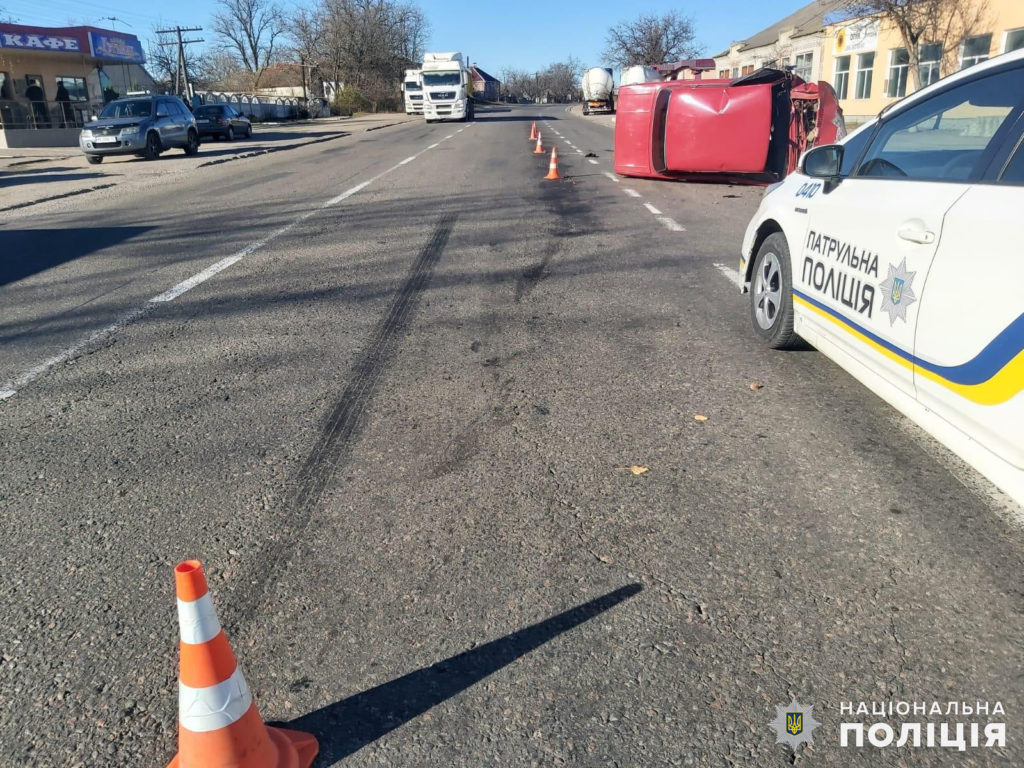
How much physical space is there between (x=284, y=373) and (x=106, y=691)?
2.80 metres

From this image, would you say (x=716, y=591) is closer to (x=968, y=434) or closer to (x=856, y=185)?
(x=968, y=434)

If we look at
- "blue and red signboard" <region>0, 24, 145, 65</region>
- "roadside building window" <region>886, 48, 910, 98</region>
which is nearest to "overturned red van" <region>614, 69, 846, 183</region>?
"roadside building window" <region>886, 48, 910, 98</region>

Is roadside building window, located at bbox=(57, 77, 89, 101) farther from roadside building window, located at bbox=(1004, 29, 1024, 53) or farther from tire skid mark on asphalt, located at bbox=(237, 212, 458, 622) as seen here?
roadside building window, located at bbox=(1004, 29, 1024, 53)

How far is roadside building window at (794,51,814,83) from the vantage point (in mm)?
44062

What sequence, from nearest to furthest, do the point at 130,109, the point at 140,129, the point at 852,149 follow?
the point at 852,149
the point at 140,129
the point at 130,109

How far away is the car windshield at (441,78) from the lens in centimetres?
4678

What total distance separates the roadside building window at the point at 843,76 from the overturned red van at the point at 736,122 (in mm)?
30501

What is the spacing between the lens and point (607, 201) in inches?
504

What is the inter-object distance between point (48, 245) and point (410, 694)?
30.3 ft

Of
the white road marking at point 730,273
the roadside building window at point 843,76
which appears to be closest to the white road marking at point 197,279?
the white road marking at point 730,273

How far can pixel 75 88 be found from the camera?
3800cm

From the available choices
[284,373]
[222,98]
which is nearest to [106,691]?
[284,373]

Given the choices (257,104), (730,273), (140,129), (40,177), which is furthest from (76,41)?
(730,273)

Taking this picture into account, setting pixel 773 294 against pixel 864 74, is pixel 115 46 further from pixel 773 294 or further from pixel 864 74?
pixel 773 294
